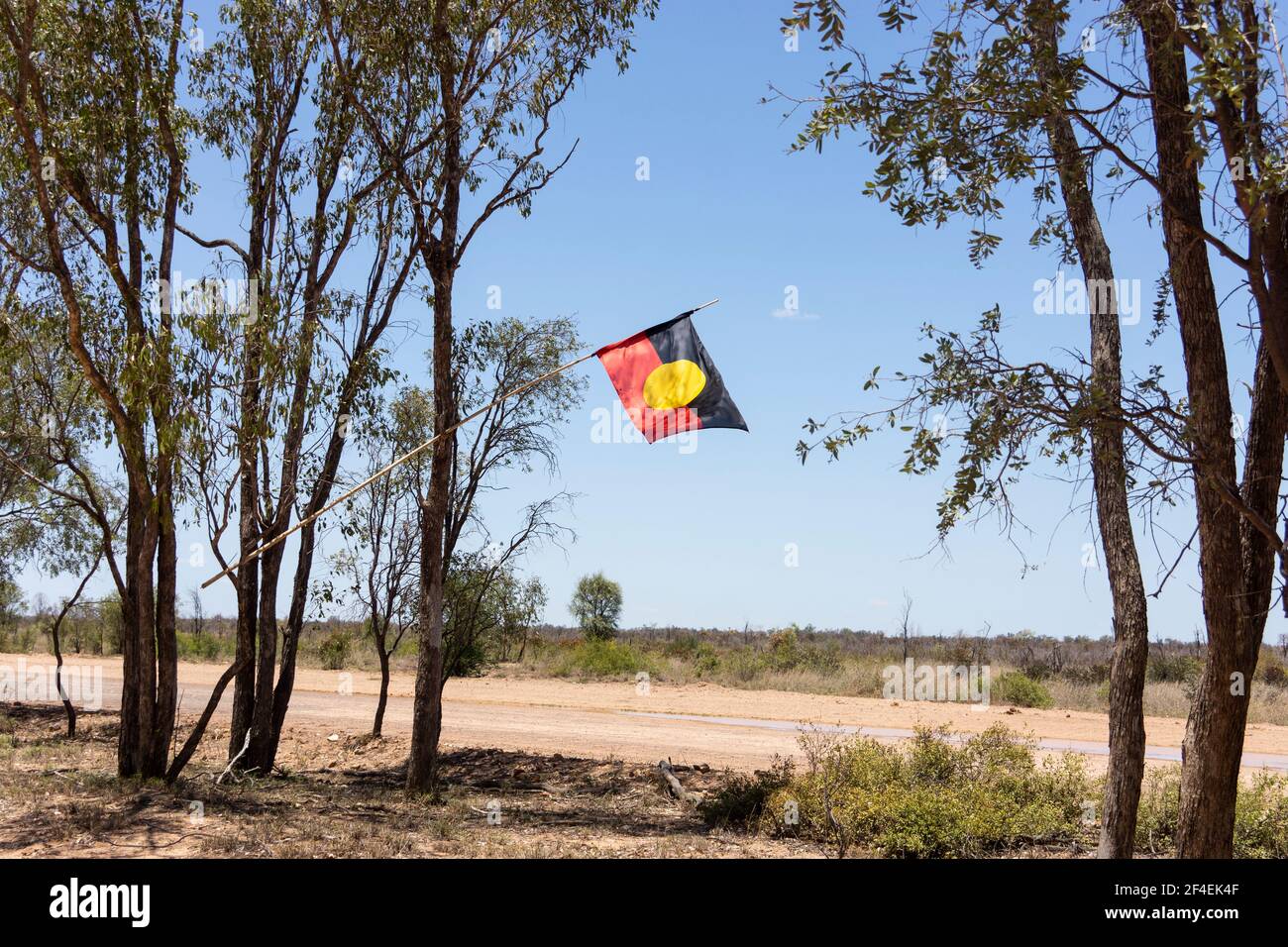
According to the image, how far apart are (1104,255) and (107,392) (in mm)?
9992

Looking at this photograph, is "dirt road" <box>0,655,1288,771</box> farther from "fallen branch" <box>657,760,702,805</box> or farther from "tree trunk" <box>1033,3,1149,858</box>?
"tree trunk" <box>1033,3,1149,858</box>

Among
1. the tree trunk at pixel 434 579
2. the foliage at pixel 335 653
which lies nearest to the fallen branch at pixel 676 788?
the tree trunk at pixel 434 579

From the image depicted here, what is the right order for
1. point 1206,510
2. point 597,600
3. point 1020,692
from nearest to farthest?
1. point 1206,510
2. point 1020,692
3. point 597,600

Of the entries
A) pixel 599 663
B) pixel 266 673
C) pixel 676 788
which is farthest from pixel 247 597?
pixel 599 663

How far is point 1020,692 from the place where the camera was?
105 ft

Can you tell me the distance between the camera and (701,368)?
34.7 ft

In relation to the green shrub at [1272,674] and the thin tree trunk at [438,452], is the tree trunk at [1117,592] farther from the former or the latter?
the green shrub at [1272,674]

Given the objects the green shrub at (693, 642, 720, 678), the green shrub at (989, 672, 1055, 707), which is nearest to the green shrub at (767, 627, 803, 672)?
the green shrub at (693, 642, 720, 678)

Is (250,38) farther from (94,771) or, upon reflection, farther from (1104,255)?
(1104,255)

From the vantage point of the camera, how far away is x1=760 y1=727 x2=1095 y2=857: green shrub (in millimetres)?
10828

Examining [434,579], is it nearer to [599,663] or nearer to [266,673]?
[266,673]

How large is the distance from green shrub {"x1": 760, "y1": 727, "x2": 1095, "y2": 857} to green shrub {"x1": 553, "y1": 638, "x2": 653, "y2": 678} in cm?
2762

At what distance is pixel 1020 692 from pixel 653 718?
1182 centimetres
